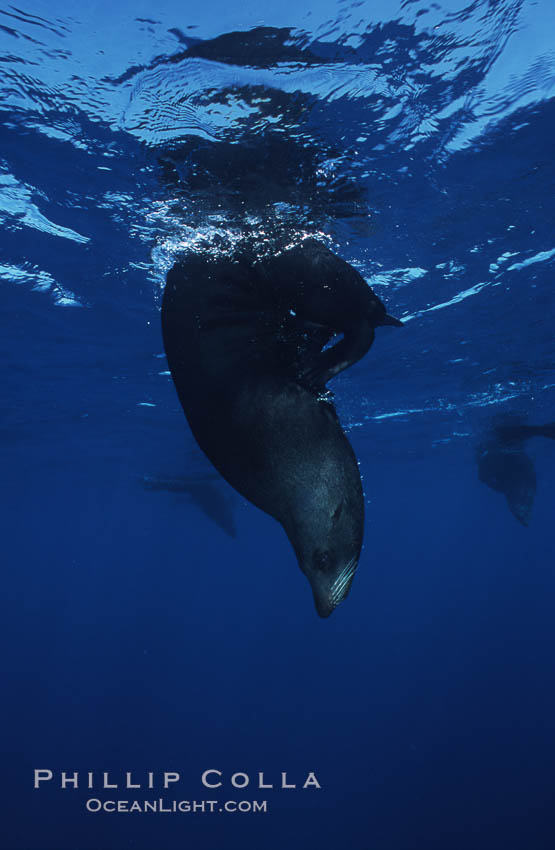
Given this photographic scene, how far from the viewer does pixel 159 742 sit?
110ft

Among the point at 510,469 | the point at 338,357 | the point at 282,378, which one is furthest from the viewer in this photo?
the point at 510,469

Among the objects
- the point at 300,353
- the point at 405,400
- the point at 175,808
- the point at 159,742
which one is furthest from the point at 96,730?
the point at 300,353

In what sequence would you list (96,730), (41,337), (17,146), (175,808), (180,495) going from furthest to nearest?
(180,495) → (96,730) → (175,808) → (41,337) → (17,146)

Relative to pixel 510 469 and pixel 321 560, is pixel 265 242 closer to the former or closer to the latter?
pixel 321 560

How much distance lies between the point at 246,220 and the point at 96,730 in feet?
133

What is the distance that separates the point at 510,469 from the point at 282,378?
25.9 m

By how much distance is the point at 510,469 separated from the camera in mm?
24859

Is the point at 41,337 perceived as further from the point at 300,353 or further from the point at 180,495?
the point at 180,495

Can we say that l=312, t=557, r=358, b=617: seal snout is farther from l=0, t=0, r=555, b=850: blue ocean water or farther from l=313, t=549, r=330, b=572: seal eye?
l=0, t=0, r=555, b=850: blue ocean water

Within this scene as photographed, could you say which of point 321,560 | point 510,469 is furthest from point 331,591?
point 510,469

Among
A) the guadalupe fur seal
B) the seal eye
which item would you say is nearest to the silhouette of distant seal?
the seal eye

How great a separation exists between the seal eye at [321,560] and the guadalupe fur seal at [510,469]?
20.9 metres

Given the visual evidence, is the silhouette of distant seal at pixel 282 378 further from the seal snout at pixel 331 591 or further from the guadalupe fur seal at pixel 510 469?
the guadalupe fur seal at pixel 510 469

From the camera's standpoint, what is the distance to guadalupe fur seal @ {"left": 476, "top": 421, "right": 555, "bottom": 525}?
22.5m
